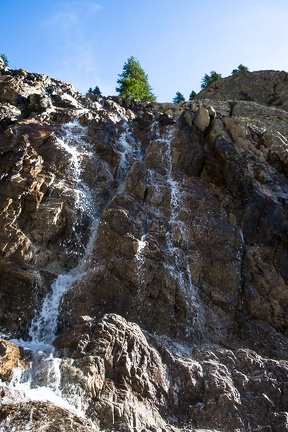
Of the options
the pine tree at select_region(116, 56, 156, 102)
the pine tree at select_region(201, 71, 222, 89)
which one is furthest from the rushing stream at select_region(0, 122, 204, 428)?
the pine tree at select_region(201, 71, 222, 89)

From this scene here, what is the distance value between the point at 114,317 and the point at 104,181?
549 inches

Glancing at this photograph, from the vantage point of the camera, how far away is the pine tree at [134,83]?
68.6 metres

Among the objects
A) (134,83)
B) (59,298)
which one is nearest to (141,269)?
(59,298)

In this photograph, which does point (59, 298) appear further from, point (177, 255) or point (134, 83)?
point (134, 83)

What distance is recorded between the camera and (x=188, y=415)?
51.7ft

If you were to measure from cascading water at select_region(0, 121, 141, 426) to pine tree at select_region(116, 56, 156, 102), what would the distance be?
32.6 meters

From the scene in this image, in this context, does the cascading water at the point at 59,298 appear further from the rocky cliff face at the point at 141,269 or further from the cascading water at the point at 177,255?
the cascading water at the point at 177,255

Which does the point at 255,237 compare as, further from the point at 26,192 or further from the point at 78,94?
the point at 78,94

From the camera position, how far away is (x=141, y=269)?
2281cm

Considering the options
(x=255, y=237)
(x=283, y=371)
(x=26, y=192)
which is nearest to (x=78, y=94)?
(x=26, y=192)

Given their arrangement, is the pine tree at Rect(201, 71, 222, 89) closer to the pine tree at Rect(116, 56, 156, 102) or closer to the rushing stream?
the pine tree at Rect(116, 56, 156, 102)

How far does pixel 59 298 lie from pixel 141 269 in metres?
4.47

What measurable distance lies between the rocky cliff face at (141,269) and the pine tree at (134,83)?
29.7m

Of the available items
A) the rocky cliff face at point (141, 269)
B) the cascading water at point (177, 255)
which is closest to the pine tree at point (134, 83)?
the rocky cliff face at point (141, 269)
